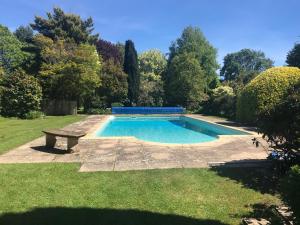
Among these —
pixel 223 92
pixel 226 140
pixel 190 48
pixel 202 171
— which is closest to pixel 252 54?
pixel 190 48

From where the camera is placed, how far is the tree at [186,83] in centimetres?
3481

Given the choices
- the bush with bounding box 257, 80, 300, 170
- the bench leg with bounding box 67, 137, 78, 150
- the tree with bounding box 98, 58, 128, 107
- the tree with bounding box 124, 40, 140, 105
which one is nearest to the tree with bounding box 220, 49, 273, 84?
the tree with bounding box 124, 40, 140, 105

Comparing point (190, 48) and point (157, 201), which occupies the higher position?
point (190, 48)

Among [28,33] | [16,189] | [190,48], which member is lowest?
[16,189]

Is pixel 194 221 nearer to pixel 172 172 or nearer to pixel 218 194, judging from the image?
pixel 218 194

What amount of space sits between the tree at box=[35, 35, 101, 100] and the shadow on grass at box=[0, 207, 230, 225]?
21040 millimetres

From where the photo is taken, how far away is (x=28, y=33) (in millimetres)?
68438

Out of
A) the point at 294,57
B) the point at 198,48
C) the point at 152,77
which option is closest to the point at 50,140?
the point at 294,57

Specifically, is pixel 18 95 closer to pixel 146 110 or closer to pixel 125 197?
pixel 146 110

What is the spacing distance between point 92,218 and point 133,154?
4.40 metres

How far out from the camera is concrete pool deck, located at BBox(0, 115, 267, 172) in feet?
24.8

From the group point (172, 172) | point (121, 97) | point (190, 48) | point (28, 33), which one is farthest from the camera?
point (28, 33)

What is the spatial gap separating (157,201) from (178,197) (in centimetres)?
A: 41

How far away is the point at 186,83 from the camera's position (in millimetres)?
35000
